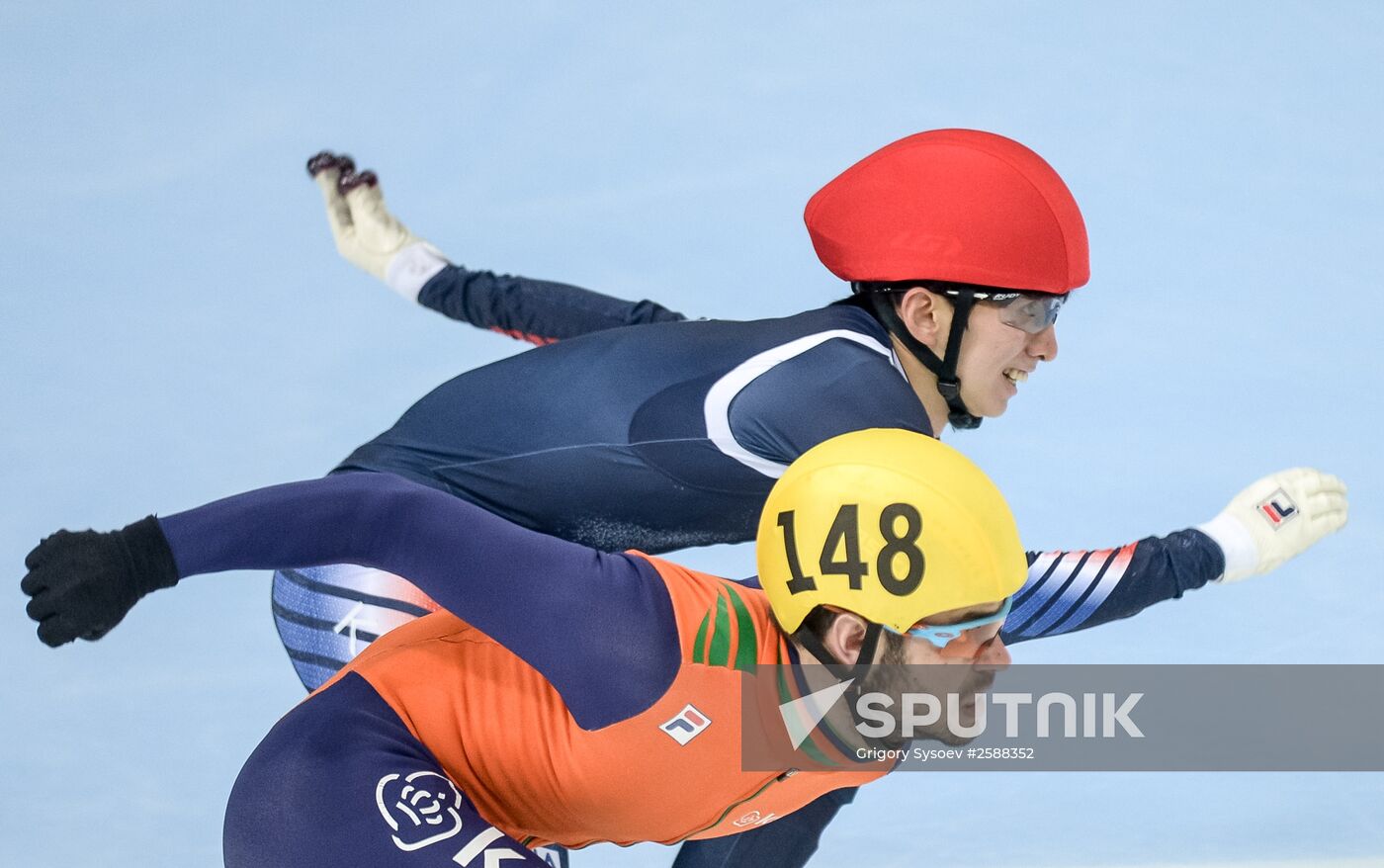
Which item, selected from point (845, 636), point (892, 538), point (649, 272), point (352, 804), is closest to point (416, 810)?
point (352, 804)

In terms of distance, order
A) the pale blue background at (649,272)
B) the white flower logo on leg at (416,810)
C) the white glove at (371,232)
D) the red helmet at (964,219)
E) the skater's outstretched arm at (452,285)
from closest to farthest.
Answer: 1. the white flower logo on leg at (416,810)
2. the red helmet at (964,219)
3. the skater's outstretched arm at (452,285)
4. the white glove at (371,232)
5. the pale blue background at (649,272)

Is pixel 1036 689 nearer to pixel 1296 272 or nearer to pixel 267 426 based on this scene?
pixel 267 426

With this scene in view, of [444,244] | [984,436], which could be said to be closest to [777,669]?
[984,436]

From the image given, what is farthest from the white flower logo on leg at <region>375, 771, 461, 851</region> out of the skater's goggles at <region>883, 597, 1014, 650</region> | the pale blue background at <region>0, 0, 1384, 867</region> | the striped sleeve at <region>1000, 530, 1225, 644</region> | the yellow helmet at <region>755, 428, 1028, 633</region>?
the pale blue background at <region>0, 0, 1384, 867</region>

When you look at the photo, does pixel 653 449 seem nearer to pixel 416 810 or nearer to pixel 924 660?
pixel 924 660

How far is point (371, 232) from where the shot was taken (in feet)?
13.2

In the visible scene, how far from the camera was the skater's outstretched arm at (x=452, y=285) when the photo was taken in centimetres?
375

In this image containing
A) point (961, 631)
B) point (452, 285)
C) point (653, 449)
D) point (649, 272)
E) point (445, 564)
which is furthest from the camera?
point (649, 272)

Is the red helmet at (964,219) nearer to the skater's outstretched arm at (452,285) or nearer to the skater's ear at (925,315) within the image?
Answer: the skater's ear at (925,315)

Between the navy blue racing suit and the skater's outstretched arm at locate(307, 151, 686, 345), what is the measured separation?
424 mm

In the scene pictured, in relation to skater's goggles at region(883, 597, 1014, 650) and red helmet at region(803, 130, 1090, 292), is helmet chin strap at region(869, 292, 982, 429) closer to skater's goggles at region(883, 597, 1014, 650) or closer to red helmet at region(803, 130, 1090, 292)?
red helmet at region(803, 130, 1090, 292)

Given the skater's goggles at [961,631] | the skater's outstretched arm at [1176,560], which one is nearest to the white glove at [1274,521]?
the skater's outstretched arm at [1176,560]

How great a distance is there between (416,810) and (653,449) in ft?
2.80

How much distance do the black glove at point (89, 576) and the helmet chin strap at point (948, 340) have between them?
4.64 ft
